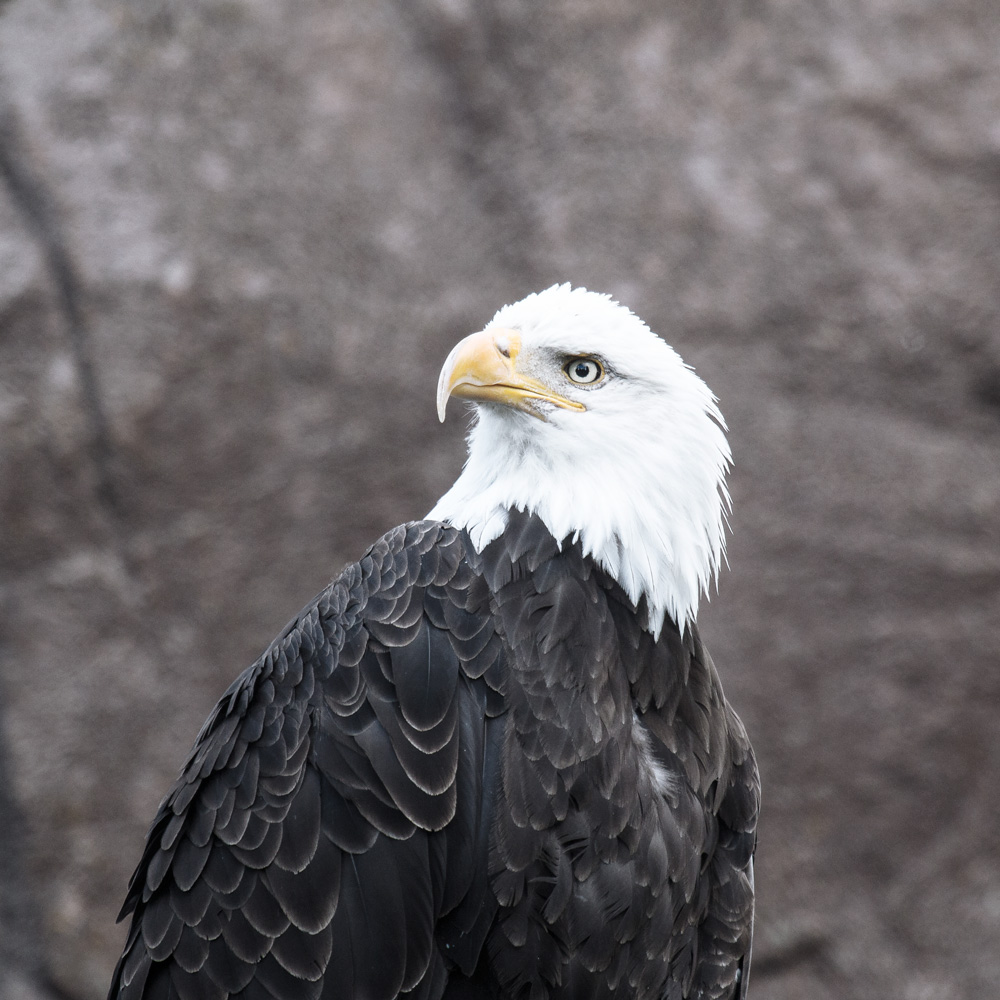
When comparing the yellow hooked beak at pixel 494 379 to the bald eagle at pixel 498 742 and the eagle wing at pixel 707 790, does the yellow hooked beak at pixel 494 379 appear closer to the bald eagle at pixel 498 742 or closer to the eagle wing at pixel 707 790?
the bald eagle at pixel 498 742

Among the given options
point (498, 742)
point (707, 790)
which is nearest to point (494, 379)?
point (498, 742)

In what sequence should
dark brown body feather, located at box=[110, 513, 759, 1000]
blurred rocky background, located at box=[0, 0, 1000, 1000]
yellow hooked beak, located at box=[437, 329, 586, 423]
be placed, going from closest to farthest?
dark brown body feather, located at box=[110, 513, 759, 1000] → yellow hooked beak, located at box=[437, 329, 586, 423] → blurred rocky background, located at box=[0, 0, 1000, 1000]

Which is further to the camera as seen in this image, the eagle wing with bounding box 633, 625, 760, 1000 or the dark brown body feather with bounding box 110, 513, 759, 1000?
the eagle wing with bounding box 633, 625, 760, 1000

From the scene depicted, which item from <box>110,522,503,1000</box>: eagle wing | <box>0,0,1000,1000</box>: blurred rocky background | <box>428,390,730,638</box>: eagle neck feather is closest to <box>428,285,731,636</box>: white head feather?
<box>428,390,730,638</box>: eagle neck feather

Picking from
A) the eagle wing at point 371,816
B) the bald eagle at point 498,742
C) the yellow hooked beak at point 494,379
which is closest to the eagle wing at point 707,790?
the bald eagle at point 498,742

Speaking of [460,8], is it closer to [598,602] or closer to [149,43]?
[149,43]

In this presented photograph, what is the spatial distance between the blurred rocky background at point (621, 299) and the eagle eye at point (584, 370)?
2.24 metres

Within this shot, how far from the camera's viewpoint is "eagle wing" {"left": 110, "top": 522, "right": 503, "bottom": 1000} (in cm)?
240

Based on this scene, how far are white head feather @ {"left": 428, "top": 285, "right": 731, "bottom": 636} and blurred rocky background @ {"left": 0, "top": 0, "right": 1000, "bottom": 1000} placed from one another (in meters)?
2.24

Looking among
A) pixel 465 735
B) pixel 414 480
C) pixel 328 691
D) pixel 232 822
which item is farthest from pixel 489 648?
pixel 414 480

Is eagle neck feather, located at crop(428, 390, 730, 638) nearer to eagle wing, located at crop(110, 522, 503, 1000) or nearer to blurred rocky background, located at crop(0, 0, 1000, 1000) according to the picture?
eagle wing, located at crop(110, 522, 503, 1000)

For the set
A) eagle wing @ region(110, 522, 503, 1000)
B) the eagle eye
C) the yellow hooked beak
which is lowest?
eagle wing @ region(110, 522, 503, 1000)

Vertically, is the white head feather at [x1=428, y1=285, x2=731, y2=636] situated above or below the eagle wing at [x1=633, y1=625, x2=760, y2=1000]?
above

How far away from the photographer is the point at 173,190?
15.2 ft
